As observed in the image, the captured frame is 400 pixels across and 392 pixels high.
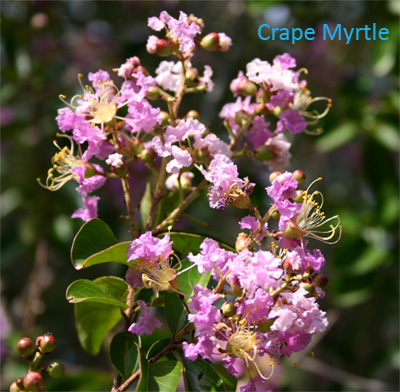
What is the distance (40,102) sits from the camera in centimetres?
268

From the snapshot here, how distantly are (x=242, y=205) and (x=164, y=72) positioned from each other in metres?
0.40

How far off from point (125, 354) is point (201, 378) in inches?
5.4

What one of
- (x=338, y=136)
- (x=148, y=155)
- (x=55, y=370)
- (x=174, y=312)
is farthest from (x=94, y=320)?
(x=338, y=136)

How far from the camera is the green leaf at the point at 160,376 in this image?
91 cm

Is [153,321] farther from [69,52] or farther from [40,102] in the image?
[69,52]

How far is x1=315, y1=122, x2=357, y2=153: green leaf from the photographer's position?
7.89 ft

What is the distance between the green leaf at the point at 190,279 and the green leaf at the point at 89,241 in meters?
0.15

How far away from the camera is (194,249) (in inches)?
43.2

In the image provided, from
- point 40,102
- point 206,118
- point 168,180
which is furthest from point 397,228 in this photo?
point 40,102

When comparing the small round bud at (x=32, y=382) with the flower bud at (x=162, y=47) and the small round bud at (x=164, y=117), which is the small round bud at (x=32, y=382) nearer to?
the small round bud at (x=164, y=117)

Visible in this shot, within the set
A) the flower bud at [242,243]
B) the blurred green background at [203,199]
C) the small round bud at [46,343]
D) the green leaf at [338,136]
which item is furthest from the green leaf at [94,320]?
the green leaf at [338,136]

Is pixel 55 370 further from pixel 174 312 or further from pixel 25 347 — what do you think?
pixel 174 312

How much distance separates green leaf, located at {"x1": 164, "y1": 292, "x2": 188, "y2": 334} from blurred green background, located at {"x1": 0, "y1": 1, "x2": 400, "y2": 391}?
0.94 meters

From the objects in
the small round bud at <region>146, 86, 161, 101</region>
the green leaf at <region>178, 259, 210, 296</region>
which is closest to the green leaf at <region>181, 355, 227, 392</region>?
the green leaf at <region>178, 259, 210, 296</region>
